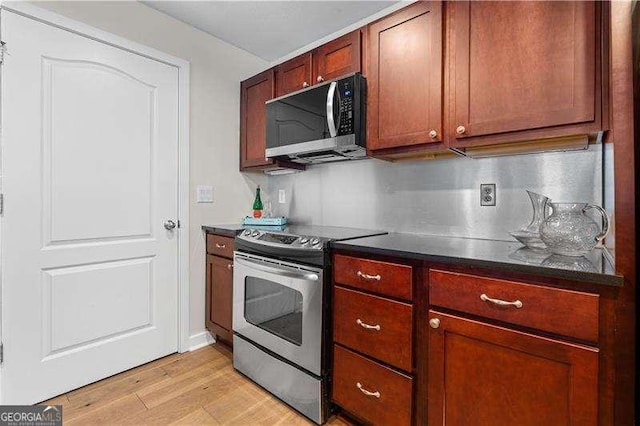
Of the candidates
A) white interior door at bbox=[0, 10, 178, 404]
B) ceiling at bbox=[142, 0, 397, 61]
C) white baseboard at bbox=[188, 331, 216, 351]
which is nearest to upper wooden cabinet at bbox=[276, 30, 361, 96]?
ceiling at bbox=[142, 0, 397, 61]

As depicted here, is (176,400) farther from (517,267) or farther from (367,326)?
(517,267)

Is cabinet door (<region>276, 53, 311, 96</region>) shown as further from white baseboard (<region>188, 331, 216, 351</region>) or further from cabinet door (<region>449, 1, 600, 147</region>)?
white baseboard (<region>188, 331, 216, 351</region>)

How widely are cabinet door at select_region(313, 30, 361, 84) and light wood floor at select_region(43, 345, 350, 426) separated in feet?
6.40

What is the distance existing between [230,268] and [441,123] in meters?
1.62

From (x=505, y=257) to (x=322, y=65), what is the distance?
5.10 ft

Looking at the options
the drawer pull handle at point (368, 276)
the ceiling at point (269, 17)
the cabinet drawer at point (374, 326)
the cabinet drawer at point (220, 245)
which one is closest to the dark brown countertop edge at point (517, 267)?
the drawer pull handle at point (368, 276)

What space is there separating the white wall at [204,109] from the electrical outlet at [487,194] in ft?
6.00

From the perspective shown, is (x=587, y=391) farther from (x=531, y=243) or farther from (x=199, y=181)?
(x=199, y=181)

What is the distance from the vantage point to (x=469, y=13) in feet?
4.54

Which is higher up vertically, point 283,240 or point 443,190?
point 443,190

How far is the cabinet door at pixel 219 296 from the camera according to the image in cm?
216

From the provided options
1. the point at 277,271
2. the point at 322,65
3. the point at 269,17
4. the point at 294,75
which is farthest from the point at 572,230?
the point at 269,17

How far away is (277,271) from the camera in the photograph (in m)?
1.69

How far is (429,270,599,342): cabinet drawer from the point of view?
0.91 m
